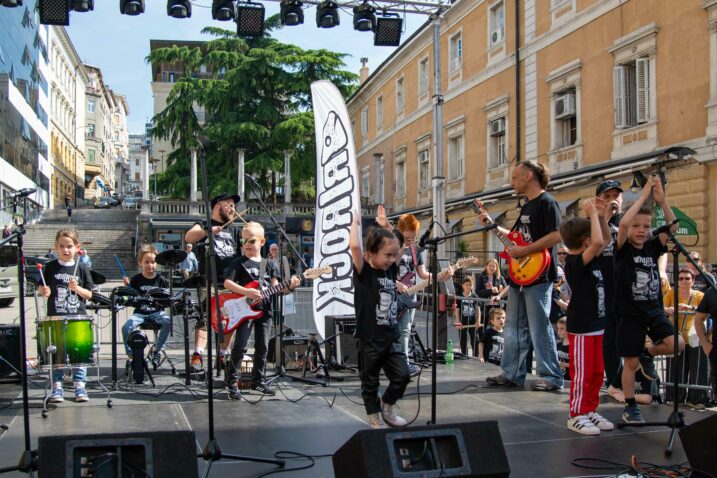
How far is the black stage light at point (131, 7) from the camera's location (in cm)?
1184

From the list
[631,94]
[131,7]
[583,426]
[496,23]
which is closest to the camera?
[583,426]

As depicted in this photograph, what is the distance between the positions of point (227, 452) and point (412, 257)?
3.80 metres

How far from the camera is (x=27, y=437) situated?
4.10 m

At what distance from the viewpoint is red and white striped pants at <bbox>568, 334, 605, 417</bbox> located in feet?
17.5

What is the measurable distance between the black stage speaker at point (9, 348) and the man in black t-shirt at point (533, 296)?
5.11 m

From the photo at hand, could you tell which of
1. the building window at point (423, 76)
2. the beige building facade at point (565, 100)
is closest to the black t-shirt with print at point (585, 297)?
the beige building facade at point (565, 100)

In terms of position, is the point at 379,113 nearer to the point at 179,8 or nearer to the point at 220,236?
the point at 179,8

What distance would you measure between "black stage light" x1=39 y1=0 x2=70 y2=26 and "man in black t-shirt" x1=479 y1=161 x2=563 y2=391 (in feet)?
28.3

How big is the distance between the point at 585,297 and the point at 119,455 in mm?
3664

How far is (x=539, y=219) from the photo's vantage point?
6.31 meters

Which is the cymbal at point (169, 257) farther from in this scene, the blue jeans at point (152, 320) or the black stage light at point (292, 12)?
the black stage light at point (292, 12)

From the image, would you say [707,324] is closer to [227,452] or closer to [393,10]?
[227,452]

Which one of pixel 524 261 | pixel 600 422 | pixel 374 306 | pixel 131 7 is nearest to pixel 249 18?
pixel 131 7

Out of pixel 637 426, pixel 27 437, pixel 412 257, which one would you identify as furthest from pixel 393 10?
pixel 27 437
